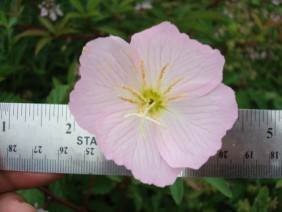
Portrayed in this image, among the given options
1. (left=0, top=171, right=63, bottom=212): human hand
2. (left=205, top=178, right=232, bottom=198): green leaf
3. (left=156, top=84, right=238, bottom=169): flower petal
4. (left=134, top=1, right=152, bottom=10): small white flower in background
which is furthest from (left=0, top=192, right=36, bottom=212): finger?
(left=134, top=1, right=152, bottom=10): small white flower in background

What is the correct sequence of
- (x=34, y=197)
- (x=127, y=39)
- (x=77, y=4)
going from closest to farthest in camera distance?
(x=34, y=197)
(x=77, y=4)
(x=127, y=39)

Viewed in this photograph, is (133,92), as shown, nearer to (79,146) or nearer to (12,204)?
(79,146)

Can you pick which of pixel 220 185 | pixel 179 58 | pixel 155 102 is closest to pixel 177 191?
pixel 220 185

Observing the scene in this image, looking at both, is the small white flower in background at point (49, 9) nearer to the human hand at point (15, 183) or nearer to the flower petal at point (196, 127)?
the human hand at point (15, 183)

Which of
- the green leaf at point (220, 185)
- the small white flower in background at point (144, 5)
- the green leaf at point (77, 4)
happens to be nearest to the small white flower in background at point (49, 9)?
the green leaf at point (77, 4)

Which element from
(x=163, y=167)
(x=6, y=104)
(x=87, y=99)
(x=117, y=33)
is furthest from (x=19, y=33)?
(x=163, y=167)

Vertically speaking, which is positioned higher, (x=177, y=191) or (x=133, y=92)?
(x=133, y=92)

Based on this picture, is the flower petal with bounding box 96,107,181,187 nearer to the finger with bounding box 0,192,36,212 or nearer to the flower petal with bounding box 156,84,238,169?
the flower petal with bounding box 156,84,238,169
